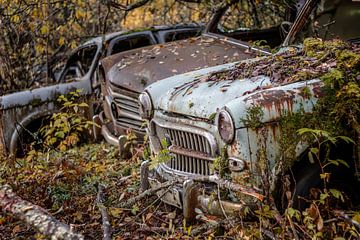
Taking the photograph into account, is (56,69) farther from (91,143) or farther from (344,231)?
(344,231)

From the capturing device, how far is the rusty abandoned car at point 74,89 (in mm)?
8320

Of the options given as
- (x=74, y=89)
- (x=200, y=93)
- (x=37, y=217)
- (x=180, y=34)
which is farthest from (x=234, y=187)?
(x=180, y=34)

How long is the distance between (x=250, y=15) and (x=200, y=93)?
500 cm

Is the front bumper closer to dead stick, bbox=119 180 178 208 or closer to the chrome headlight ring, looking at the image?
dead stick, bbox=119 180 178 208

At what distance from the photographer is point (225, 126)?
4.13m

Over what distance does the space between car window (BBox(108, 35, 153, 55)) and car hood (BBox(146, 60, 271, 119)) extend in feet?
12.5

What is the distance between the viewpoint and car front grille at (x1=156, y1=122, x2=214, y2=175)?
14.6 feet

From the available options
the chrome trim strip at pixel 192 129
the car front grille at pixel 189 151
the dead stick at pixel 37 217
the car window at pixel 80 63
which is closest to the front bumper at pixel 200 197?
the car front grille at pixel 189 151

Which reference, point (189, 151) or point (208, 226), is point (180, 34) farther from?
point (208, 226)

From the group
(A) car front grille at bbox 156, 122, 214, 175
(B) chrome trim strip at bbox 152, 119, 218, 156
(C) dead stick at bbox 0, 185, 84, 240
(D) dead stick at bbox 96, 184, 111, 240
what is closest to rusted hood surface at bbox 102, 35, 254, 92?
(D) dead stick at bbox 96, 184, 111, 240

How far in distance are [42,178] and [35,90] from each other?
2675 mm

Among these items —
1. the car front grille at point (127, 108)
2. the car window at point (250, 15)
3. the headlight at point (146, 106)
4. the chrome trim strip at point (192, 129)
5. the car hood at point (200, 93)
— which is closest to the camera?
the chrome trim strip at point (192, 129)

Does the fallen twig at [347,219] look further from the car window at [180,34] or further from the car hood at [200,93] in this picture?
the car window at [180,34]

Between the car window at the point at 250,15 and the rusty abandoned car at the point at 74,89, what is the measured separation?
567 mm
